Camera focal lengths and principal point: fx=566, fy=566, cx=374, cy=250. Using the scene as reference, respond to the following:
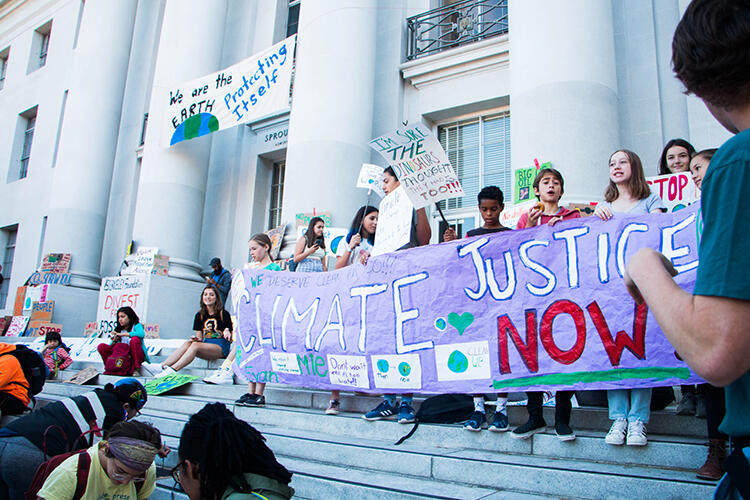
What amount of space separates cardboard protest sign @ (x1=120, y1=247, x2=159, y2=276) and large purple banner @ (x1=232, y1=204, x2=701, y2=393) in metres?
7.54

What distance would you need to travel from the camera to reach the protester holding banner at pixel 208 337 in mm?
7969

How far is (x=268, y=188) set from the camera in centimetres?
1398

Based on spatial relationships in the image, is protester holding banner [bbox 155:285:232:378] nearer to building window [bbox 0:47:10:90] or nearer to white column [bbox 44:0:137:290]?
white column [bbox 44:0:137:290]

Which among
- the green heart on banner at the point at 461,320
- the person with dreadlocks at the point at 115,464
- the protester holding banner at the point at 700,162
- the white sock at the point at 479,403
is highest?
the protester holding banner at the point at 700,162

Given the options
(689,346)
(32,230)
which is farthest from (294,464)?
(32,230)

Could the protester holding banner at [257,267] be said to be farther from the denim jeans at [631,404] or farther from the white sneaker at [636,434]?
the white sneaker at [636,434]

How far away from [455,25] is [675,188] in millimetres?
7120

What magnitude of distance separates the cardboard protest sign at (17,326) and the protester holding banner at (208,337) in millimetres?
7858

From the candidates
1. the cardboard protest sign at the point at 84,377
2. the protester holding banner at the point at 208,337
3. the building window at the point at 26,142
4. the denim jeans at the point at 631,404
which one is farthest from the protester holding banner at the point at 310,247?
the building window at the point at 26,142

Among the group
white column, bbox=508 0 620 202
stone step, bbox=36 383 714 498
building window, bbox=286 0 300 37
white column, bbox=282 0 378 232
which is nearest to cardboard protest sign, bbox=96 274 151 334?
white column, bbox=282 0 378 232

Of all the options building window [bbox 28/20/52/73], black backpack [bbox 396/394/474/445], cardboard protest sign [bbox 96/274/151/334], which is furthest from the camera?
building window [bbox 28/20/52/73]

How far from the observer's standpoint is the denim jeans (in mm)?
3734

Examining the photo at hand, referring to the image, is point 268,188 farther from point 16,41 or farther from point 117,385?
point 16,41

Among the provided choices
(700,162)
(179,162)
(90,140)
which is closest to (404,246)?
(700,162)
